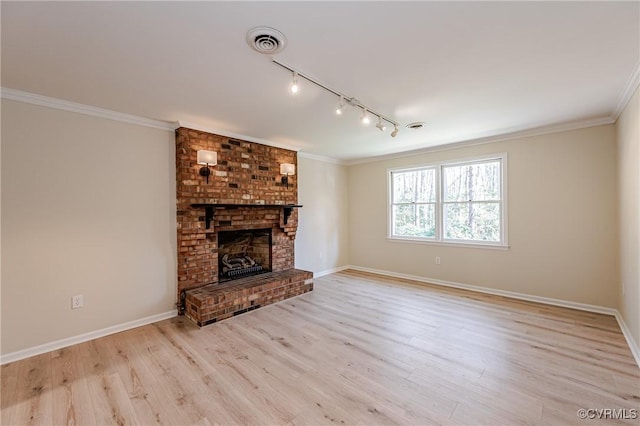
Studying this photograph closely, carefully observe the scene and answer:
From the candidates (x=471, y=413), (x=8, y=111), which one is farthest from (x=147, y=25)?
(x=471, y=413)

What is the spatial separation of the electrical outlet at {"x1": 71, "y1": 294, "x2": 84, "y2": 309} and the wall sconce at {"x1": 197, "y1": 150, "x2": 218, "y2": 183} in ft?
5.97

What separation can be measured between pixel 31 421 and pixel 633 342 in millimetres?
4760

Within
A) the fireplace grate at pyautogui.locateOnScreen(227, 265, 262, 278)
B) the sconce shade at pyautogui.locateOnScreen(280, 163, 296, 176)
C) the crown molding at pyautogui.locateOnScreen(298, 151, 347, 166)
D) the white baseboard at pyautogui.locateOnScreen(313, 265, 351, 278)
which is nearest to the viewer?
the fireplace grate at pyautogui.locateOnScreen(227, 265, 262, 278)

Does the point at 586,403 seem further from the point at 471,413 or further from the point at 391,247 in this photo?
the point at 391,247

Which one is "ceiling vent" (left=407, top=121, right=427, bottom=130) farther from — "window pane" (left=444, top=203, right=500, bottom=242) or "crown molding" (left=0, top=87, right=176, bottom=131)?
"crown molding" (left=0, top=87, right=176, bottom=131)

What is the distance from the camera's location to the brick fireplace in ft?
11.3

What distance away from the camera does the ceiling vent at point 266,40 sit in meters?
1.70

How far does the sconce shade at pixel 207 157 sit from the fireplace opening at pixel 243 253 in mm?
1099

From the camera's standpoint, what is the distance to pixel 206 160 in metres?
3.43

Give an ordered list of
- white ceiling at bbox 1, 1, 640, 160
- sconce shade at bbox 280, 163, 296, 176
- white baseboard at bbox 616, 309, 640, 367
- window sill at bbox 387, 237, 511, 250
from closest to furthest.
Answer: white ceiling at bbox 1, 1, 640, 160
white baseboard at bbox 616, 309, 640, 367
window sill at bbox 387, 237, 511, 250
sconce shade at bbox 280, 163, 296, 176

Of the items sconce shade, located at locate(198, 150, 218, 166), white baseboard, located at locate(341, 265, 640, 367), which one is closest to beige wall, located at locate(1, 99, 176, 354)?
sconce shade, located at locate(198, 150, 218, 166)

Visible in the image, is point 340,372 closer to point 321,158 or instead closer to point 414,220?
point 414,220

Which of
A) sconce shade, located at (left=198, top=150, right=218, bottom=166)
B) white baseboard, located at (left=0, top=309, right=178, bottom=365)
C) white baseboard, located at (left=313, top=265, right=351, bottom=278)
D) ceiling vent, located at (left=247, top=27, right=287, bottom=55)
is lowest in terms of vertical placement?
white baseboard, located at (left=0, top=309, right=178, bottom=365)

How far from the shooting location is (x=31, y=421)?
68.6 inches
